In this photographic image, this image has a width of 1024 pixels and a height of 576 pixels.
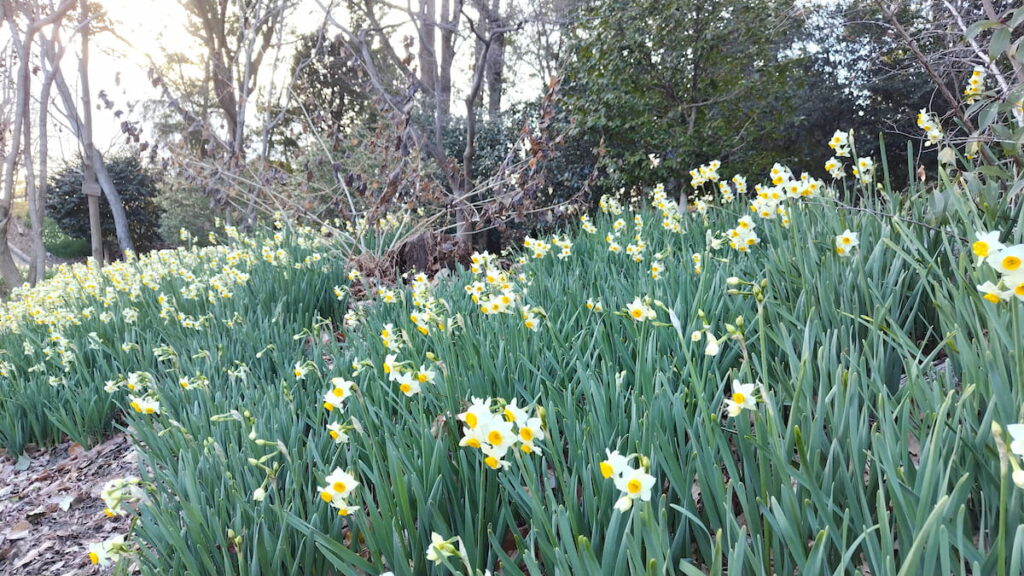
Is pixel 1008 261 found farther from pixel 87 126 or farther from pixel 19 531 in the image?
pixel 87 126

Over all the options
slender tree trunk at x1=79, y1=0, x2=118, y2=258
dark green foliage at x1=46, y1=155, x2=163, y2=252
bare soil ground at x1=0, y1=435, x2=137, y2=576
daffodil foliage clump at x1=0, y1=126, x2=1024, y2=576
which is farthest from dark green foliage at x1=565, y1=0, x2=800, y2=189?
dark green foliage at x1=46, y1=155, x2=163, y2=252

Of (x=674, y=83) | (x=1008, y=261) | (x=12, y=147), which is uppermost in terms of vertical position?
(x=674, y=83)

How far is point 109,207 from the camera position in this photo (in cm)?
1678

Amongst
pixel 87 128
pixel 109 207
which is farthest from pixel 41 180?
pixel 109 207

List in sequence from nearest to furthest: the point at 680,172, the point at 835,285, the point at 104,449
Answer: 1. the point at 835,285
2. the point at 104,449
3. the point at 680,172

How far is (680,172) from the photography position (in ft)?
23.0

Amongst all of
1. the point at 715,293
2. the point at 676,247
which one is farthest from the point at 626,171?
the point at 715,293

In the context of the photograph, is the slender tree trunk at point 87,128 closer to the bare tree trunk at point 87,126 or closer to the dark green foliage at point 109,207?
the bare tree trunk at point 87,126

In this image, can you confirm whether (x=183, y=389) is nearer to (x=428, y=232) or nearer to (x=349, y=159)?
(x=428, y=232)

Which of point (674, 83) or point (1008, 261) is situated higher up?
point (674, 83)

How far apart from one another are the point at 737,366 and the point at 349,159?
8608 mm

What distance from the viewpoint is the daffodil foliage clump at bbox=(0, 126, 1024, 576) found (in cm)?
97

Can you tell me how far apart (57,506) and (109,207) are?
17025mm

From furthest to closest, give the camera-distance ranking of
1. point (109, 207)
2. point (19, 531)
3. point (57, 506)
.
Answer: point (109, 207), point (57, 506), point (19, 531)
